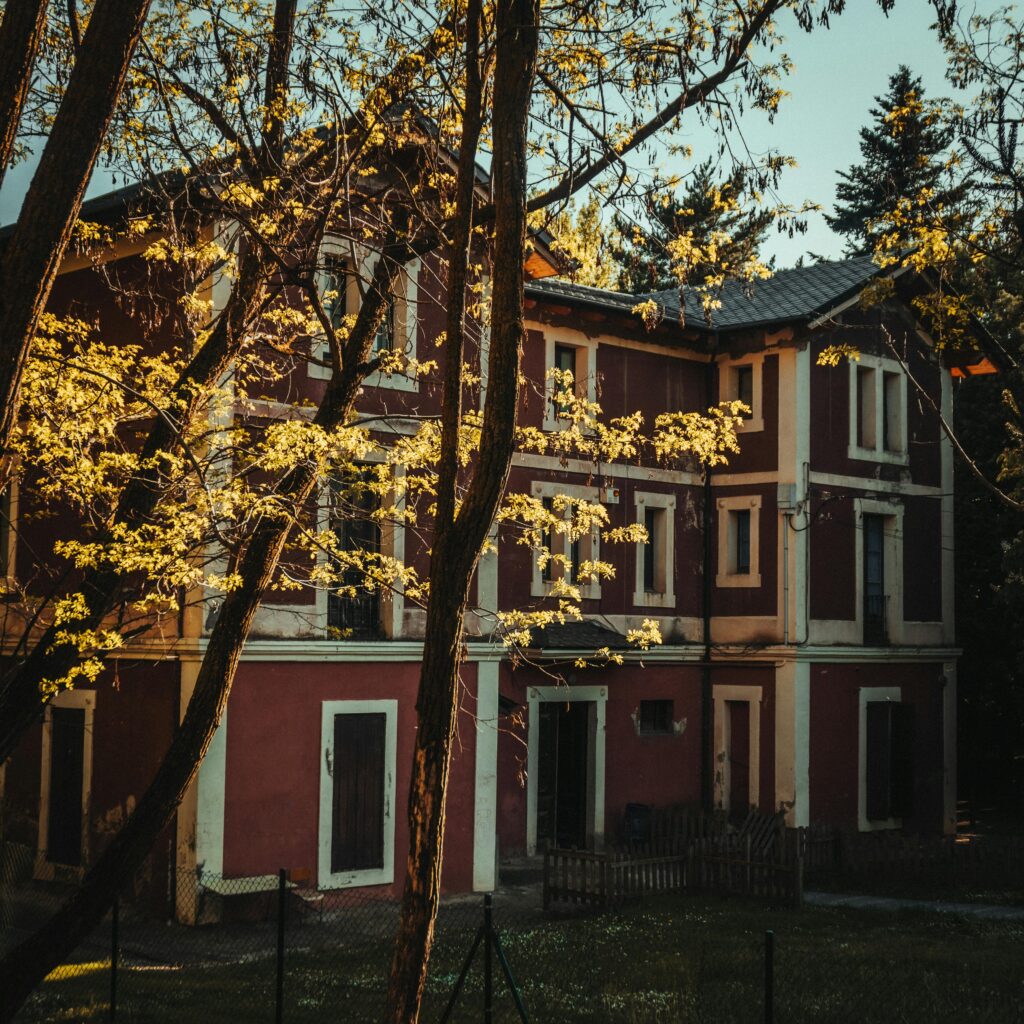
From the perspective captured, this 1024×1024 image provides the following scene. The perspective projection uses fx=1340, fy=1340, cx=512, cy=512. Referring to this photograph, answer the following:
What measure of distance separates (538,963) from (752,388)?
556 inches

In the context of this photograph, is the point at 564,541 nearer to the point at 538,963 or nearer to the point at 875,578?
the point at 875,578

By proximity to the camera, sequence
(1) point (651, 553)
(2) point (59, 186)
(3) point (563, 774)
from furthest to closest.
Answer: (1) point (651, 553) < (3) point (563, 774) < (2) point (59, 186)

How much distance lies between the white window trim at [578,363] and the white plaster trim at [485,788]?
4705mm

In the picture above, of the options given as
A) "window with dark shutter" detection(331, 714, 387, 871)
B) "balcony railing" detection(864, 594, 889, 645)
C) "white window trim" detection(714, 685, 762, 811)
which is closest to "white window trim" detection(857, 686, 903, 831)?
"balcony railing" detection(864, 594, 889, 645)

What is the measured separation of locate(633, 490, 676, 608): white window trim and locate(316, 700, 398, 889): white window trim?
6476mm

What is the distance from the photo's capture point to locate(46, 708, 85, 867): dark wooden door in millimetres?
19922

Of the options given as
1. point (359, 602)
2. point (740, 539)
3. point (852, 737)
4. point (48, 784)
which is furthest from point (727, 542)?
point (48, 784)

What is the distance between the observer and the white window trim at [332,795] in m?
19.3

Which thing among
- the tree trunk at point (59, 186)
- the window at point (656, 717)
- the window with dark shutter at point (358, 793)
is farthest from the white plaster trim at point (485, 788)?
the tree trunk at point (59, 186)

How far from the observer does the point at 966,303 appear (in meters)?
17.4

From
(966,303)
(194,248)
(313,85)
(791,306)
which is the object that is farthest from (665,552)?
(313,85)

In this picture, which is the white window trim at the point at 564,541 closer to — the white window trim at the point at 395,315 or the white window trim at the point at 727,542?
the white window trim at the point at 727,542

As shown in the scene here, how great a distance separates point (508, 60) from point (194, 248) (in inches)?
185

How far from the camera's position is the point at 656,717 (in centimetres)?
2534
